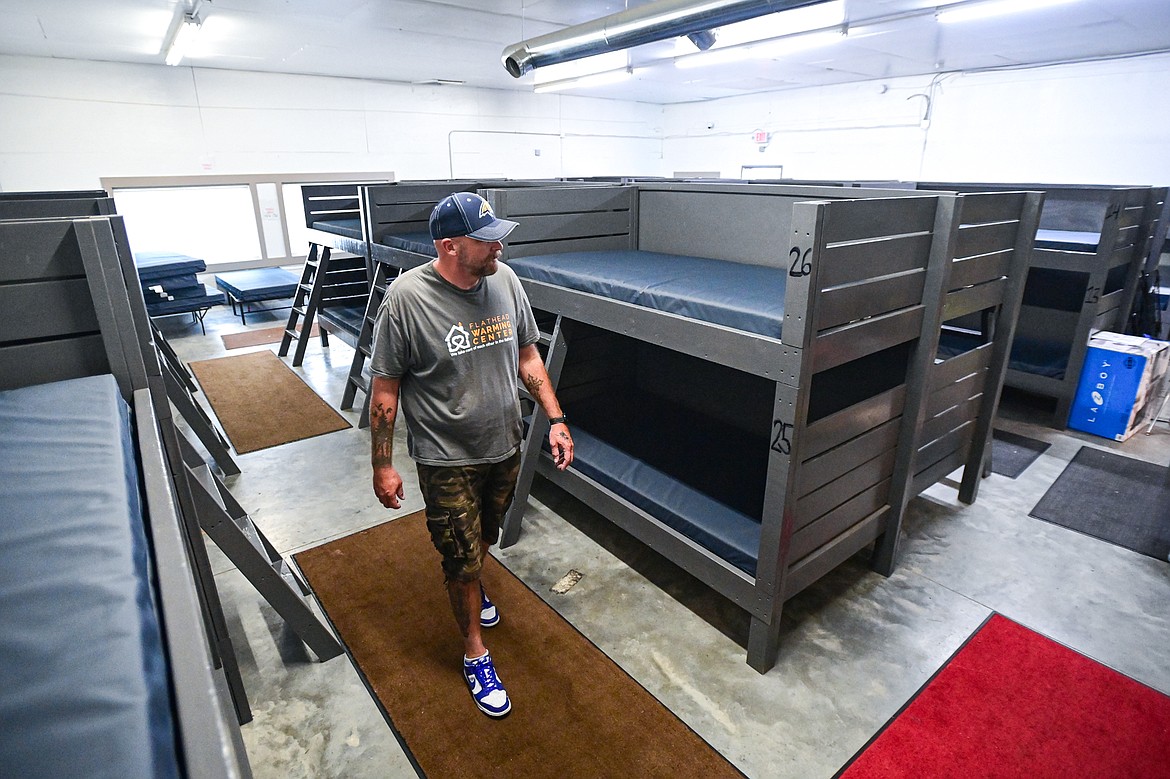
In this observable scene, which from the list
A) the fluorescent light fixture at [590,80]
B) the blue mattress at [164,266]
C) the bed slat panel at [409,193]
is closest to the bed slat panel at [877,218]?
the bed slat panel at [409,193]

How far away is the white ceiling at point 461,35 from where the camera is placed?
17.1 feet

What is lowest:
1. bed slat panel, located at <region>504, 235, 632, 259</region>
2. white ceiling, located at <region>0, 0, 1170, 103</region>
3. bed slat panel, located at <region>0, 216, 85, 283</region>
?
bed slat panel, located at <region>504, 235, 632, 259</region>

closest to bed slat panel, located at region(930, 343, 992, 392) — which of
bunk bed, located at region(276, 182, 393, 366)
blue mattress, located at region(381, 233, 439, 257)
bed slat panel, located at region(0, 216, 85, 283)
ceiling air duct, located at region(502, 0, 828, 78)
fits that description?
ceiling air duct, located at region(502, 0, 828, 78)

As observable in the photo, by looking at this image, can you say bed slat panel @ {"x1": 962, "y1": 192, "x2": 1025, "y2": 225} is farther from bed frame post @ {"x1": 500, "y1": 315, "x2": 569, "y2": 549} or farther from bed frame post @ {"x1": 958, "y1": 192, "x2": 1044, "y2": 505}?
bed frame post @ {"x1": 500, "y1": 315, "x2": 569, "y2": 549}

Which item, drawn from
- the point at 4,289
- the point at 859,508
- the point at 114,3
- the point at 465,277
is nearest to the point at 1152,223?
the point at 859,508

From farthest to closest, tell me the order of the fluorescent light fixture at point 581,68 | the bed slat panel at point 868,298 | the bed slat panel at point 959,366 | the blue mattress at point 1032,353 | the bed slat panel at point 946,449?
the fluorescent light fixture at point 581,68, the blue mattress at point 1032,353, the bed slat panel at point 946,449, the bed slat panel at point 959,366, the bed slat panel at point 868,298

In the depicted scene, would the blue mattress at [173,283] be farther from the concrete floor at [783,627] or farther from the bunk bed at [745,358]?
the bunk bed at [745,358]

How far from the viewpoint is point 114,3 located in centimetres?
494

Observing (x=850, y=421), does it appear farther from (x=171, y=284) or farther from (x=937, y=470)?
(x=171, y=284)

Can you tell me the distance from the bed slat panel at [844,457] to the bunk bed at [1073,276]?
4.60ft

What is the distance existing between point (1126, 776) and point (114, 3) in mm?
7554

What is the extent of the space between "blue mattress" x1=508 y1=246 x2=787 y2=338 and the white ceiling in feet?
10.6

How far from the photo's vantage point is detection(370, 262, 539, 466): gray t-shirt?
1964 millimetres

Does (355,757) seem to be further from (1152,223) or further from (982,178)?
(982,178)
